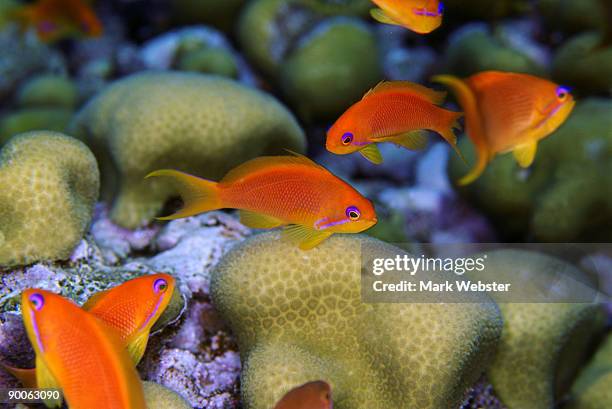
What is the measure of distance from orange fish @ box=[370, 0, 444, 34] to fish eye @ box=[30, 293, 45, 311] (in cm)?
141

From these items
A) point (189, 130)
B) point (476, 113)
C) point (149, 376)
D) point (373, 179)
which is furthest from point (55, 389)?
point (373, 179)

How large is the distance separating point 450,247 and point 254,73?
7.86 feet

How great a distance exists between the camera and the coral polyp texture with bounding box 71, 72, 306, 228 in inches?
109

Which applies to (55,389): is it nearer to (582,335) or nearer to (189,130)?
(189,130)

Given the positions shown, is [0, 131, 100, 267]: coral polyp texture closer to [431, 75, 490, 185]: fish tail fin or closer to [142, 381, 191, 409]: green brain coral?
[142, 381, 191, 409]: green brain coral

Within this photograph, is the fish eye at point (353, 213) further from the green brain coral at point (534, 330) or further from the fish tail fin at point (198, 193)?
the green brain coral at point (534, 330)

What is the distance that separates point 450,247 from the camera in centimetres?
354

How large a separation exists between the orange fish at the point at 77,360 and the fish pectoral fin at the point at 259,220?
619mm

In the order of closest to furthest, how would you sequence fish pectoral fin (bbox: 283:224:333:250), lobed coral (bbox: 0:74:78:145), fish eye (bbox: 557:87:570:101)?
fish pectoral fin (bbox: 283:224:333:250) → fish eye (bbox: 557:87:570:101) → lobed coral (bbox: 0:74:78:145)

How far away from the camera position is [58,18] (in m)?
4.21

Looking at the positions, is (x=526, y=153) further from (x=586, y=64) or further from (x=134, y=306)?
(x=586, y=64)

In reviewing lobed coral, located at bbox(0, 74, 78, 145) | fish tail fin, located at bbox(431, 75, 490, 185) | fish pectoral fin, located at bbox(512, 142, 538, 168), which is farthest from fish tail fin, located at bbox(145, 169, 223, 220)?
lobed coral, located at bbox(0, 74, 78, 145)

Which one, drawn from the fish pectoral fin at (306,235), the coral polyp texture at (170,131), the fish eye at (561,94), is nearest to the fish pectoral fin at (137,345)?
the fish pectoral fin at (306,235)

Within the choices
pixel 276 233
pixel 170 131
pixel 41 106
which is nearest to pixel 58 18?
pixel 41 106
